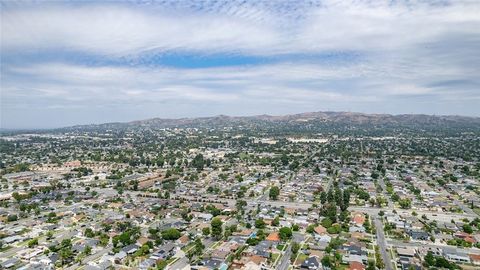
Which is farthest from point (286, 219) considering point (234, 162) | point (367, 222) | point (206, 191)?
point (234, 162)

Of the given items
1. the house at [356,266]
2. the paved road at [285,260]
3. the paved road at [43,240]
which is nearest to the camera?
the house at [356,266]

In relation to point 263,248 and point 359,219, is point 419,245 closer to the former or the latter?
point 359,219

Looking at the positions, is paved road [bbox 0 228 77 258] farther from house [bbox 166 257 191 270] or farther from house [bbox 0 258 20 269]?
house [bbox 166 257 191 270]

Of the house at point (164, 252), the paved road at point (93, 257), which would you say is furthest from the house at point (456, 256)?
the paved road at point (93, 257)

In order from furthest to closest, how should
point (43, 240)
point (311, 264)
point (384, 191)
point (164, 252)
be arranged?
point (384, 191)
point (43, 240)
point (164, 252)
point (311, 264)

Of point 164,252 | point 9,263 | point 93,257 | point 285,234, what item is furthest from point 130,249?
point 285,234

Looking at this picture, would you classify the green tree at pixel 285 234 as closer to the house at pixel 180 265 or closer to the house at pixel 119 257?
the house at pixel 180 265
